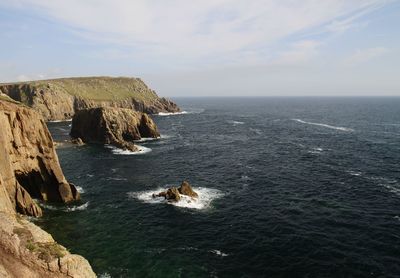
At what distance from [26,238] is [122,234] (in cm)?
2110

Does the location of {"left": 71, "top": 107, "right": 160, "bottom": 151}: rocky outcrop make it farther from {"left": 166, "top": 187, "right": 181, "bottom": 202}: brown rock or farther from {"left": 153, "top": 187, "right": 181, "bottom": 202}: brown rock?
{"left": 166, "top": 187, "right": 181, "bottom": 202}: brown rock

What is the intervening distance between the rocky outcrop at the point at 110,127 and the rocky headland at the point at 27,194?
166ft

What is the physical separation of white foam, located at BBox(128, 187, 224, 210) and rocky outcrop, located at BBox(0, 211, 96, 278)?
31775mm

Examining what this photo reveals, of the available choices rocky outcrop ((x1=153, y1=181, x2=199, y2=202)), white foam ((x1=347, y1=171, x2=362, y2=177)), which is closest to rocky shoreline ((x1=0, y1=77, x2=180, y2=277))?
rocky outcrop ((x1=153, y1=181, x2=199, y2=202))

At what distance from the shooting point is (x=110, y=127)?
118 meters

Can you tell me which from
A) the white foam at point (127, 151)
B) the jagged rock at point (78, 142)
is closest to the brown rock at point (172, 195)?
the white foam at point (127, 151)

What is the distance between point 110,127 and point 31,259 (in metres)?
94.2

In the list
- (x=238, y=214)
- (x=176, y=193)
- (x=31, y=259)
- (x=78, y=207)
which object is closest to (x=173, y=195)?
(x=176, y=193)

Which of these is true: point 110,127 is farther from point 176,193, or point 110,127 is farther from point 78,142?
point 176,193

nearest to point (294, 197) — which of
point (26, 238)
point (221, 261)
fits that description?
point (221, 261)

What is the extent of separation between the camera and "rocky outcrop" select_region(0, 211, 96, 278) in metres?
25.7

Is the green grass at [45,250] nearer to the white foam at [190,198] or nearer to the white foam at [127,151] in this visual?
the white foam at [190,198]

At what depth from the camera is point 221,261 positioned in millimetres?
40844

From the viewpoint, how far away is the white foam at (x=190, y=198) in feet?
192
